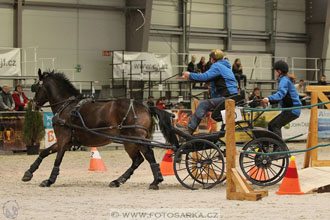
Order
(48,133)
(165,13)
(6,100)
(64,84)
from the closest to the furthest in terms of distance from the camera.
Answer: (64,84) → (6,100) → (48,133) → (165,13)

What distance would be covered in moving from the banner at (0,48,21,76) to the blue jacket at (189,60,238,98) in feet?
41.6

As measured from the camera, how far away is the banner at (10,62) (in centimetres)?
2062

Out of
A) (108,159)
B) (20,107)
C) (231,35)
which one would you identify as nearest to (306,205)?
(108,159)

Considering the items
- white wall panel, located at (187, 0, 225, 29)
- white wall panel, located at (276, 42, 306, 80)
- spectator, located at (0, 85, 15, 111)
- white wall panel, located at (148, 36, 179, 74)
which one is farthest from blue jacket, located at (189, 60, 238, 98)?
white wall panel, located at (276, 42, 306, 80)

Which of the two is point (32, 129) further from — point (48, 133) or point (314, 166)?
point (314, 166)

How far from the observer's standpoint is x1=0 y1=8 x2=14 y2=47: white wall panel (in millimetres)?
22203

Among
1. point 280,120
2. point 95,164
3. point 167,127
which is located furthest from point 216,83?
point 95,164

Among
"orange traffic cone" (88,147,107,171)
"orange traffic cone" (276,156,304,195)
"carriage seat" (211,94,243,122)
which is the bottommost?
"orange traffic cone" (88,147,107,171)

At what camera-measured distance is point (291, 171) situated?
27.1 feet

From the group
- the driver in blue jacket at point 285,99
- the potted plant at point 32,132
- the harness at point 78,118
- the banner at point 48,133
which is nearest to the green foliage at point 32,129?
the potted plant at point 32,132

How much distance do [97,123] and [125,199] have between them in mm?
2222

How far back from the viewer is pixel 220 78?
9.46 m

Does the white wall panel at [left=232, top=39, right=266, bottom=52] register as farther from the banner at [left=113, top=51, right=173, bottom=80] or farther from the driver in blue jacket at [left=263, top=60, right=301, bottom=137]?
the driver in blue jacket at [left=263, top=60, right=301, bottom=137]

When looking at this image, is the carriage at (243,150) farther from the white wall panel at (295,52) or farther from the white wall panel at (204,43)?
the white wall panel at (295,52)
